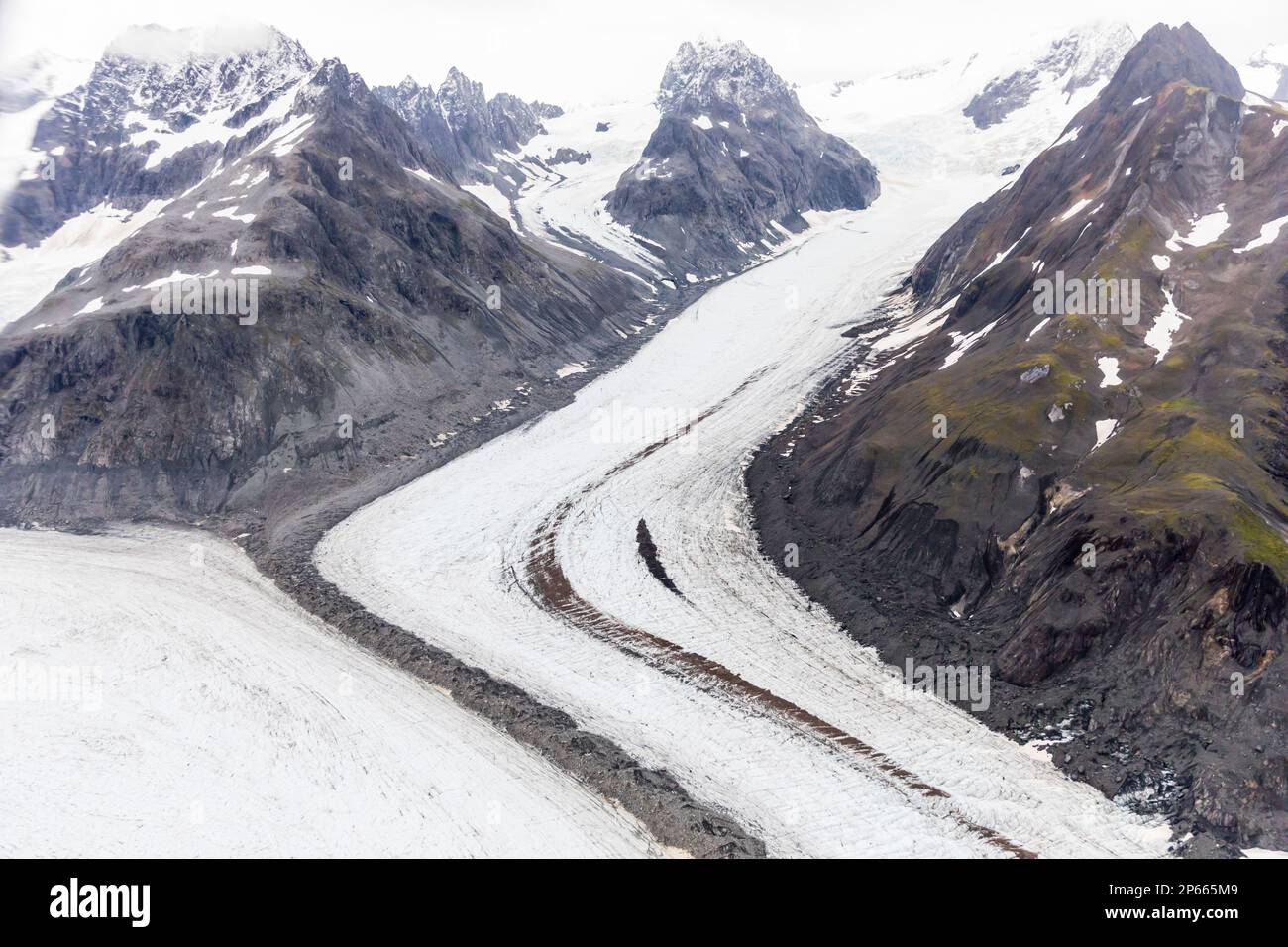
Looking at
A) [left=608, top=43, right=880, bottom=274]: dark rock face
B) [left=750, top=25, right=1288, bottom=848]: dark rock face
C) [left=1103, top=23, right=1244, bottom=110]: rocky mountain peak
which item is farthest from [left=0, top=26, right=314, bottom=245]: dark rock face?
[left=1103, top=23, right=1244, bottom=110]: rocky mountain peak

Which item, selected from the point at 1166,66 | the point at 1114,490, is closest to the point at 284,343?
the point at 1114,490

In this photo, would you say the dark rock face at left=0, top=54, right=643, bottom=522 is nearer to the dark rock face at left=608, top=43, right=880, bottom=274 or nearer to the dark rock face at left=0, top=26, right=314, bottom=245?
the dark rock face at left=0, top=26, right=314, bottom=245

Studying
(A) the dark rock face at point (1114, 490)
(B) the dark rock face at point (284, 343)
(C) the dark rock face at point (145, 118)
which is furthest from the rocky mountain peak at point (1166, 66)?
(C) the dark rock face at point (145, 118)

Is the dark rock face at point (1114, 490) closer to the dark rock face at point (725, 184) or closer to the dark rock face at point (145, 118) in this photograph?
the dark rock face at point (725, 184)

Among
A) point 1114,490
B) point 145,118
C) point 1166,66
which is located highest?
point 145,118

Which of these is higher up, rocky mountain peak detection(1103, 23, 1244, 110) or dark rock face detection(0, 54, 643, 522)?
rocky mountain peak detection(1103, 23, 1244, 110)

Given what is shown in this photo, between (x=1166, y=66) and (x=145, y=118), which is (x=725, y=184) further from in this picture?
(x=145, y=118)

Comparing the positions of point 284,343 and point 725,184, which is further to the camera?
point 725,184
